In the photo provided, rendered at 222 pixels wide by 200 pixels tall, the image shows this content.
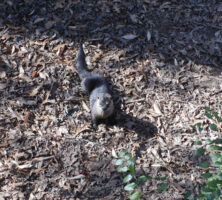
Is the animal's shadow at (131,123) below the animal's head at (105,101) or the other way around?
below

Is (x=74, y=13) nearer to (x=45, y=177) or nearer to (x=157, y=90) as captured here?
(x=157, y=90)

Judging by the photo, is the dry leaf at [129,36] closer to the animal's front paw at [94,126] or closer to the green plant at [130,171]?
the animal's front paw at [94,126]

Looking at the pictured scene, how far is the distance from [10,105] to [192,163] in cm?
300

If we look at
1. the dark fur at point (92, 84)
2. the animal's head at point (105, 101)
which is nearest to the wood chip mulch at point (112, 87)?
the dark fur at point (92, 84)

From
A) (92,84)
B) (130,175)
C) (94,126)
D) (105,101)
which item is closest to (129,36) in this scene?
(92,84)

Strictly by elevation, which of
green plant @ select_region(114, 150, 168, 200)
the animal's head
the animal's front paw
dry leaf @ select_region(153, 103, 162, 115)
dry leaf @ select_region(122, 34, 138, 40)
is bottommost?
the animal's front paw

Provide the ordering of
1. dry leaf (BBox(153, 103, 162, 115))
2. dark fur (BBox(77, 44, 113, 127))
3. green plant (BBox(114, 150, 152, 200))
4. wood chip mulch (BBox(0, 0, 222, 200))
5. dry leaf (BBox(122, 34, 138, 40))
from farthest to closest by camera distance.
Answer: dry leaf (BBox(122, 34, 138, 40)), dry leaf (BBox(153, 103, 162, 115)), dark fur (BBox(77, 44, 113, 127)), wood chip mulch (BBox(0, 0, 222, 200)), green plant (BBox(114, 150, 152, 200))

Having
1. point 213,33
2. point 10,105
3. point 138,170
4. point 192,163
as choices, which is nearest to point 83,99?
point 10,105

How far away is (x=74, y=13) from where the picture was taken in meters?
5.87

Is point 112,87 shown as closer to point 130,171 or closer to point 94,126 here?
point 94,126

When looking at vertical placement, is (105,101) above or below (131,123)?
above

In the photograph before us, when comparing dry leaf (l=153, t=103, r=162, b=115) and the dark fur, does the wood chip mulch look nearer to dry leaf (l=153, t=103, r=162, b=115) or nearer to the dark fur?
dry leaf (l=153, t=103, r=162, b=115)

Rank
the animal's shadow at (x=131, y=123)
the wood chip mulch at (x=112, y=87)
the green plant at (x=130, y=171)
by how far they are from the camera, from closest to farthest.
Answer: the green plant at (x=130, y=171)
the wood chip mulch at (x=112, y=87)
the animal's shadow at (x=131, y=123)

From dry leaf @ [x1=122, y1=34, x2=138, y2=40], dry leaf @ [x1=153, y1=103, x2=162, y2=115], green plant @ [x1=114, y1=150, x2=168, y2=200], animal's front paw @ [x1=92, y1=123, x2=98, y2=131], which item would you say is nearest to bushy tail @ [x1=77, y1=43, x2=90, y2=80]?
animal's front paw @ [x1=92, y1=123, x2=98, y2=131]
